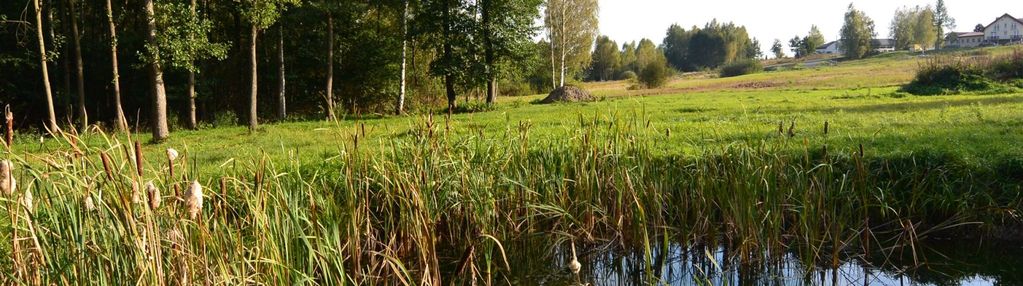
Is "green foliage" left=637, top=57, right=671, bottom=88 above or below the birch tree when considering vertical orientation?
below

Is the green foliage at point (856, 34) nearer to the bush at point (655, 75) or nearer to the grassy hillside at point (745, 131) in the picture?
the bush at point (655, 75)

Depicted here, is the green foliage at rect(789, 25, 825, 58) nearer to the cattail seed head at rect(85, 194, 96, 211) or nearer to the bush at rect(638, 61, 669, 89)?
the bush at rect(638, 61, 669, 89)

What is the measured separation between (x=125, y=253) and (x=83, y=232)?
190 mm

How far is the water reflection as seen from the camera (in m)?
5.28

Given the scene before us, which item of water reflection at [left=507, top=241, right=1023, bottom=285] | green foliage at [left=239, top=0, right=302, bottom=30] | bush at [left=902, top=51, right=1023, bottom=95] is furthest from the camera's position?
bush at [left=902, top=51, right=1023, bottom=95]

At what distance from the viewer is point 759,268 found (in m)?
5.33

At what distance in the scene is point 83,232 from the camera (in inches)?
115

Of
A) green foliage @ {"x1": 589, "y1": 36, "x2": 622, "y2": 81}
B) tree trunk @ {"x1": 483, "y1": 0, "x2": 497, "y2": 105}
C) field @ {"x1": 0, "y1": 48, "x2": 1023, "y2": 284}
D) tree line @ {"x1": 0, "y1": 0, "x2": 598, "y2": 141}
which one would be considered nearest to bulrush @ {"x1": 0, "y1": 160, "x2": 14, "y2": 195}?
field @ {"x1": 0, "y1": 48, "x2": 1023, "y2": 284}

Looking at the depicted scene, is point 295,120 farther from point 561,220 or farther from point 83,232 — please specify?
point 83,232

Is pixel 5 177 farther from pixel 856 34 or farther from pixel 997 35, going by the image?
pixel 997 35

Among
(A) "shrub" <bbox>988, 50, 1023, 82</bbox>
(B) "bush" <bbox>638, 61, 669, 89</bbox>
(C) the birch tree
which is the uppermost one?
(C) the birch tree

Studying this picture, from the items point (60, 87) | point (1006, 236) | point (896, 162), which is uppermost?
Result: point (60, 87)

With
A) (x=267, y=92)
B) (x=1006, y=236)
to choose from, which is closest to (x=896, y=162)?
(x=1006, y=236)

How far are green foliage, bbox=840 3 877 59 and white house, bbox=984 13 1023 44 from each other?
61.1 feet
